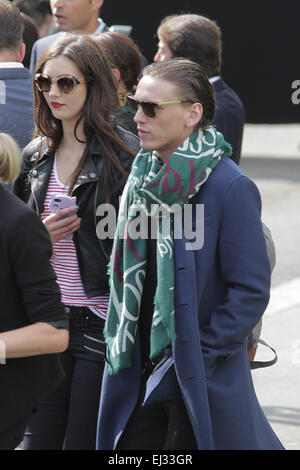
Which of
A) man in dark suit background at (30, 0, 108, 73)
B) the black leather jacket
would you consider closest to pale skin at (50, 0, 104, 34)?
man in dark suit background at (30, 0, 108, 73)

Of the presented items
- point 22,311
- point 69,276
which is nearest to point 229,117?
point 69,276

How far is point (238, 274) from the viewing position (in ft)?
9.53

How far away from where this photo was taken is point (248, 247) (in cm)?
290

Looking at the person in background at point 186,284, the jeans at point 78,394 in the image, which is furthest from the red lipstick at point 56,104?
the jeans at point 78,394

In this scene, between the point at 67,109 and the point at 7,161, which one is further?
the point at 67,109

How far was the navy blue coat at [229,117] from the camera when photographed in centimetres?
511

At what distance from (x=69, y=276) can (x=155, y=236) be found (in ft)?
1.55

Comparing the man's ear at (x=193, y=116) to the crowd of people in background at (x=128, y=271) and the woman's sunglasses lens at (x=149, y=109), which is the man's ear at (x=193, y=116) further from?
the woman's sunglasses lens at (x=149, y=109)

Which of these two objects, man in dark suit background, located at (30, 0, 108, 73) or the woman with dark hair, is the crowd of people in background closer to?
the woman with dark hair

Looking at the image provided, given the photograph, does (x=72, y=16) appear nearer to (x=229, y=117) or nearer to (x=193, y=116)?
(x=229, y=117)

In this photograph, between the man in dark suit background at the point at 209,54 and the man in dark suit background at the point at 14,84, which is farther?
the man in dark suit background at the point at 209,54

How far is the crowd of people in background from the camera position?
2654 mm

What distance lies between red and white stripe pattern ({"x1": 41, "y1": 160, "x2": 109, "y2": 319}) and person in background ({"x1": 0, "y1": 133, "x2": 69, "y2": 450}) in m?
0.67
